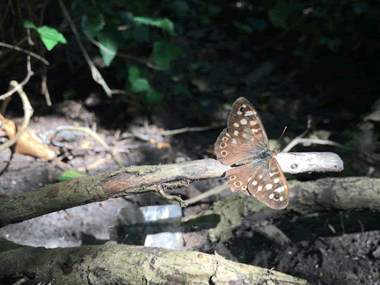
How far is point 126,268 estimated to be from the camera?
1367 millimetres

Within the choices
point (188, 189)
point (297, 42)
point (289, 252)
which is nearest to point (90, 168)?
point (188, 189)

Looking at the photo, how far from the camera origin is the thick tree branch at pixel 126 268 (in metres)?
1.31

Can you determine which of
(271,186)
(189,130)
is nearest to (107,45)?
(189,130)

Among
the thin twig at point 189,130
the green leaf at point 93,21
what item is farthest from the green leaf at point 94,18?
the thin twig at point 189,130

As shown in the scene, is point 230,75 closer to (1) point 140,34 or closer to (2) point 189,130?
(2) point 189,130

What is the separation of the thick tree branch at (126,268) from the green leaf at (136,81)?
163 cm

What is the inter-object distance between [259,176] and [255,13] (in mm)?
3799

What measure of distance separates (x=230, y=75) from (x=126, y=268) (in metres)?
3.08

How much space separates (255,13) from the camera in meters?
4.75

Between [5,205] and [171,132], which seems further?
[171,132]

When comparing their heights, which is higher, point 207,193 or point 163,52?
point 163,52

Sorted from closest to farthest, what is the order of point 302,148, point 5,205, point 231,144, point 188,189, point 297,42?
point 5,205
point 231,144
point 188,189
point 302,148
point 297,42

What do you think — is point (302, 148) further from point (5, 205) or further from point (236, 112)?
point (5, 205)

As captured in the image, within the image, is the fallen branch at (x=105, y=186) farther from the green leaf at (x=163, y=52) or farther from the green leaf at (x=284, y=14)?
the green leaf at (x=284, y=14)
